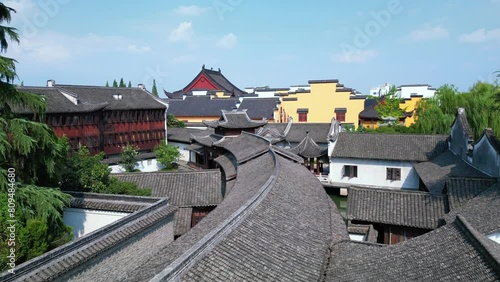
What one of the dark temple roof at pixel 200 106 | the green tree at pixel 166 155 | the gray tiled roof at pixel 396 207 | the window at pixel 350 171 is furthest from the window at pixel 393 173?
the dark temple roof at pixel 200 106

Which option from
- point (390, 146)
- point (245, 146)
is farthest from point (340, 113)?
point (245, 146)

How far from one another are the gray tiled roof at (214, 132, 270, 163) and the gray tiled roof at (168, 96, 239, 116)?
880 inches

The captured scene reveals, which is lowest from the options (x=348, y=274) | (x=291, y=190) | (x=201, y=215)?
(x=201, y=215)

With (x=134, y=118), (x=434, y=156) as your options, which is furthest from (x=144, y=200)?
(x=134, y=118)

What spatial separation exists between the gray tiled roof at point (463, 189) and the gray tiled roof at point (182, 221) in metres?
8.98

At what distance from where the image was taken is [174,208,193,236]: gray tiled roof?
13374mm

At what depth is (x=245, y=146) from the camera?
1862 centimetres

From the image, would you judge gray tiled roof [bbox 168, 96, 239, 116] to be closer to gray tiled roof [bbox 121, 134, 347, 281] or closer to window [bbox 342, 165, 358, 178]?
window [bbox 342, 165, 358, 178]

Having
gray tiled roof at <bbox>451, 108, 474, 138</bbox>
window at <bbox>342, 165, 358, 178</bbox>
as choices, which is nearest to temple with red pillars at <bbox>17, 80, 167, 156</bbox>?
window at <bbox>342, 165, 358, 178</bbox>

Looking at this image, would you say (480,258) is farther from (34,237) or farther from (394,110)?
(394,110)

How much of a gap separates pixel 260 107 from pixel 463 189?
30531 millimetres

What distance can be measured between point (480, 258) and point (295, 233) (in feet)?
10.7

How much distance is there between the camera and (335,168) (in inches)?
969

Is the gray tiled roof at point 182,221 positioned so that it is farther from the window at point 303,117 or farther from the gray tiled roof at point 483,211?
the window at point 303,117
